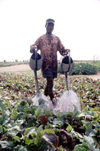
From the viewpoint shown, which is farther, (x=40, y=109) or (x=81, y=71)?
(x=81, y=71)

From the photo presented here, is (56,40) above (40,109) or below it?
above

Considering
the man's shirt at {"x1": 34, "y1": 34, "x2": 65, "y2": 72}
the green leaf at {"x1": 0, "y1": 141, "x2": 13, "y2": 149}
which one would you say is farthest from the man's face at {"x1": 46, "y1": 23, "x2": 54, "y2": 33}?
the green leaf at {"x1": 0, "y1": 141, "x2": 13, "y2": 149}

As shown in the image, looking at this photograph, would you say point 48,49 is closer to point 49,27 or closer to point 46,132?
point 49,27

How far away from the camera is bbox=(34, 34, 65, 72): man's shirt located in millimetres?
3768

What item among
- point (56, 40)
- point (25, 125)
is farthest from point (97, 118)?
point (56, 40)

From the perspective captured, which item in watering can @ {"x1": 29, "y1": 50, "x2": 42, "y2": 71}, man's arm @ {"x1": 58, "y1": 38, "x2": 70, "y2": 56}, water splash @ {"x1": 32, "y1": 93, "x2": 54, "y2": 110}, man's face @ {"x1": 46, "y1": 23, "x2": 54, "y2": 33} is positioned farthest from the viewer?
man's arm @ {"x1": 58, "y1": 38, "x2": 70, "y2": 56}

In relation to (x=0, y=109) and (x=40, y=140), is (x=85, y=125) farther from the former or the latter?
(x=0, y=109)

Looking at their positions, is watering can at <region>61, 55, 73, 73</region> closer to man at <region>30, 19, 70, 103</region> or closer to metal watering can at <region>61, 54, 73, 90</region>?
metal watering can at <region>61, 54, 73, 90</region>

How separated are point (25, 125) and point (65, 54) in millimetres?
1789

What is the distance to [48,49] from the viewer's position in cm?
377

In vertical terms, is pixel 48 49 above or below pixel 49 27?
below

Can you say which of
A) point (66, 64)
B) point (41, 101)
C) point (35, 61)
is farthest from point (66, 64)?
point (41, 101)

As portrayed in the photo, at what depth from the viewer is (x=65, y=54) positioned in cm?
394

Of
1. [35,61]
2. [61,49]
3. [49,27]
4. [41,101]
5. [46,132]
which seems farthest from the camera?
[61,49]
